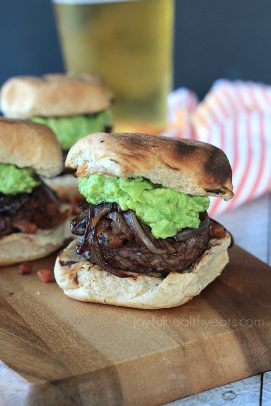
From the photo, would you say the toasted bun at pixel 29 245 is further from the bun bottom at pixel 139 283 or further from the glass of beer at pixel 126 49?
the glass of beer at pixel 126 49

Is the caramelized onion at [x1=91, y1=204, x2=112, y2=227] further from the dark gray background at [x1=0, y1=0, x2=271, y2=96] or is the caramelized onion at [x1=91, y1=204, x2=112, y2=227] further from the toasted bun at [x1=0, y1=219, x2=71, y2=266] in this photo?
the dark gray background at [x1=0, y1=0, x2=271, y2=96]

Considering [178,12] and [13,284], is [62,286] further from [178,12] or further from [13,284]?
[178,12]

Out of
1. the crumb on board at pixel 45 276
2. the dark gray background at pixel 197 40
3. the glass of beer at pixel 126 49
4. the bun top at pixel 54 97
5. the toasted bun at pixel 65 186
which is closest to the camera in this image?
Answer: the crumb on board at pixel 45 276

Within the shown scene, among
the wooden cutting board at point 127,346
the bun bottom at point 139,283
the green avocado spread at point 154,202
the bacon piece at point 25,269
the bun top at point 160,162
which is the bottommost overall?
the bacon piece at point 25,269

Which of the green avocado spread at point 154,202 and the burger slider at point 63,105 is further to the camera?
the burger slider at point 63,105

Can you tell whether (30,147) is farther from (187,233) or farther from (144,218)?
(187,233)

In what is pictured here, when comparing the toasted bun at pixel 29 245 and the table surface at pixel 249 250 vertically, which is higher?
the toasted bun at pixel 29 245

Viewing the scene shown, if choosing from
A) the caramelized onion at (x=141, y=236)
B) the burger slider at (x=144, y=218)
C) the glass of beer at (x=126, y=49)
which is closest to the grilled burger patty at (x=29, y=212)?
the burger slider at (x=144, y=218)

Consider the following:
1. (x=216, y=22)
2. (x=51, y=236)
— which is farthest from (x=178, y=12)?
(x=51, y=236)

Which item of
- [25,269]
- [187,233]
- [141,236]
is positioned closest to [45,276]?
[25,269]
